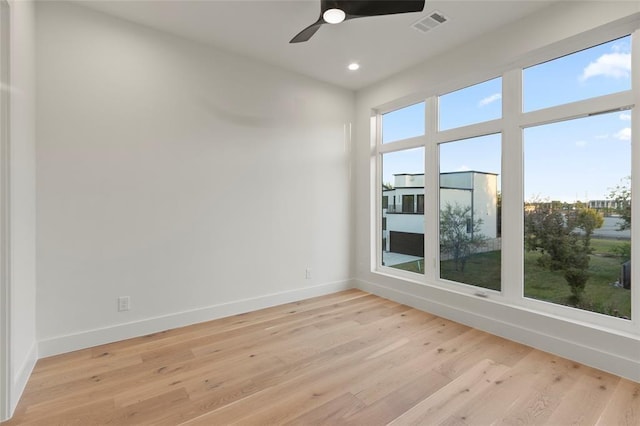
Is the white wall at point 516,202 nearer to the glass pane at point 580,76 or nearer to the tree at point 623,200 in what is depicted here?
the glass pane at point 580,76

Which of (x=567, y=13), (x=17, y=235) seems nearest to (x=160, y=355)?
(x=17, y=235)

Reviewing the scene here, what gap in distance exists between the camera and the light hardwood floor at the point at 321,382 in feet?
5.83

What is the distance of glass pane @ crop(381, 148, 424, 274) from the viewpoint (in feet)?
12.6

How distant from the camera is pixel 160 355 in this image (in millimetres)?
2488

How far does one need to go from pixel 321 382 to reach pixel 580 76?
10.6ft

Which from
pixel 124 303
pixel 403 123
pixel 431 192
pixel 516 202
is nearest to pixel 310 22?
pixel 403 123

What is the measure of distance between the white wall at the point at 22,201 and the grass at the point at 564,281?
3.84 meters

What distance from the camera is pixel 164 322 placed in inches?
117

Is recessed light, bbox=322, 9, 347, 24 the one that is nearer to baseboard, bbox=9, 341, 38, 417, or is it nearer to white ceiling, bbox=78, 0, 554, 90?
white ceiling, bbox=78, 0, 554, 90

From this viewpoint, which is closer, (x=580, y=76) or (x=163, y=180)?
(x=580, y=76)

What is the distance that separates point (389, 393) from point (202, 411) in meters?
1.18

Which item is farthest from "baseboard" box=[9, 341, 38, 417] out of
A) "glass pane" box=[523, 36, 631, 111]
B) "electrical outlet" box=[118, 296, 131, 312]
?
"glass pane" box=[523, 36, 631, 111]

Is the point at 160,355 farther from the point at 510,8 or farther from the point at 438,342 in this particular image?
the point at 510,8

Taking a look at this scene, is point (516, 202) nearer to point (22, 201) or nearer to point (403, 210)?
point (403, 210)
